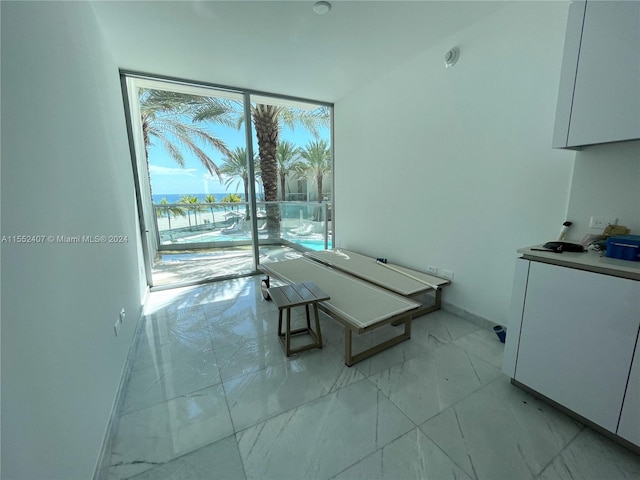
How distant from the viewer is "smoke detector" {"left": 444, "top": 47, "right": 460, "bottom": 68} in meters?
2.53

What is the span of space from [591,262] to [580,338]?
410 millimetres

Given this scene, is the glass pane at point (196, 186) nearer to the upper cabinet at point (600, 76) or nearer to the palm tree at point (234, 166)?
the palm tree at point (234, 166)

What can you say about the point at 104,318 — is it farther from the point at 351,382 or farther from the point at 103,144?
the point at 351,382

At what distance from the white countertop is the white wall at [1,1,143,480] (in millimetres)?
2343

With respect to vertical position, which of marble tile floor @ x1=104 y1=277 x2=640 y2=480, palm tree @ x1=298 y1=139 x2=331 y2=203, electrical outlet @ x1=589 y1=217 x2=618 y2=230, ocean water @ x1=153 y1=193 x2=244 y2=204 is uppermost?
palm tree @ x1=298 y1=139 x2=331 y2=203

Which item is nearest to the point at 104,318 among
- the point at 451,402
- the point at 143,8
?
the point at 451,402

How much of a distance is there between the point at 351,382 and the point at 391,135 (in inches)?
112

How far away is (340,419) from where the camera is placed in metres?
1.58

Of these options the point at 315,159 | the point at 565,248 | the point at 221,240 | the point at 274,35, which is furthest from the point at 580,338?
the point at 315,159

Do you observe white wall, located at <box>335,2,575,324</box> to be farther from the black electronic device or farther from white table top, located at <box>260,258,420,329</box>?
white table top, located at <box>260,258,420,329</box>

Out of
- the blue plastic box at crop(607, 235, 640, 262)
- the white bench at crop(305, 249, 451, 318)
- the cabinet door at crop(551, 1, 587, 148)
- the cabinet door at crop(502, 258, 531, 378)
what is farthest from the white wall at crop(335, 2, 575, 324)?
the cabinet door at crop(502, 258, 531, 378)

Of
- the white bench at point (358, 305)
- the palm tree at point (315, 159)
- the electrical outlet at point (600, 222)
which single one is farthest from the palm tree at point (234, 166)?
the electrical outlet at point (600, 222)

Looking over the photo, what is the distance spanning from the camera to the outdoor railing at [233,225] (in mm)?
4699

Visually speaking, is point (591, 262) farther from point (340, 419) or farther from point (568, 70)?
point (340, 419)
